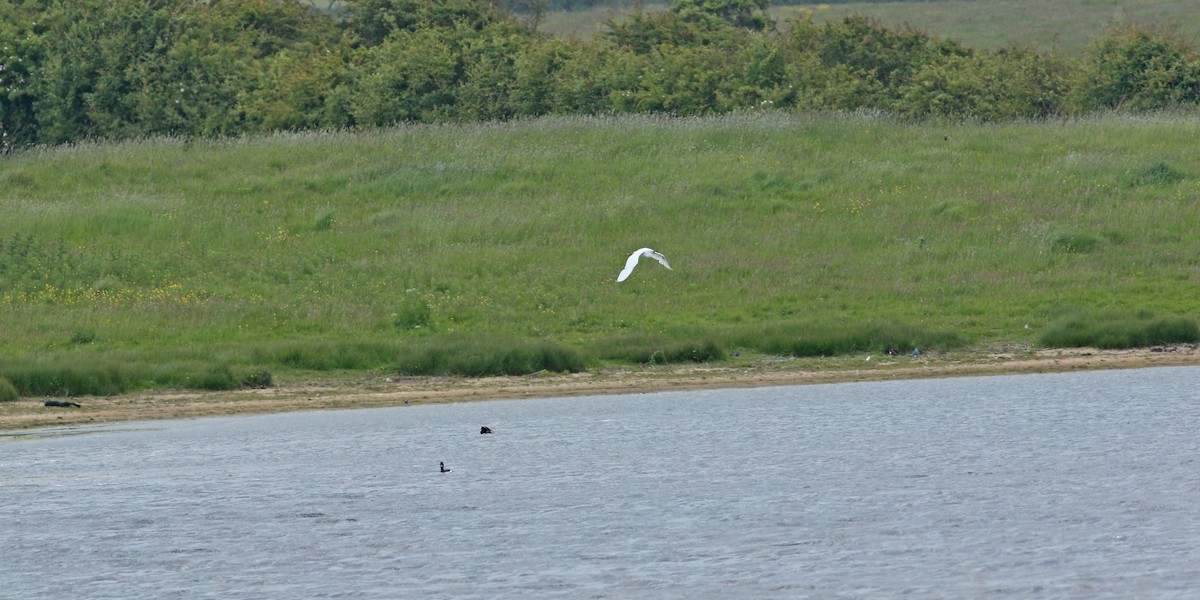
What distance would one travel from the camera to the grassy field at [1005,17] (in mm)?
80125

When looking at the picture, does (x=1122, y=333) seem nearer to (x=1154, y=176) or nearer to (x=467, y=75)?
(x=1154, y=176)

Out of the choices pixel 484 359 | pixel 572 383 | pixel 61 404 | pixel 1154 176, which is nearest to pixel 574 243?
pixel 484 359

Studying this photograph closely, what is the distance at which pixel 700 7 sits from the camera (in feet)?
208

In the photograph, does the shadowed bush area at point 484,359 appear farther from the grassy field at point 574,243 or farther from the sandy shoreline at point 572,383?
the sandy shoreline at point 572,383

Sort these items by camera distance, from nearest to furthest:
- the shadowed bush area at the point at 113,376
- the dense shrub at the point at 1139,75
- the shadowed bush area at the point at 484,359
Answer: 1. the shadowed bush area at the point at 113,376
2. the shadowed bush area at the point at 484,359
3. the dense shrub at the point at 1139,75

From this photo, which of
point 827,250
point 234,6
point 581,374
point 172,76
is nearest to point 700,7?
point 234,6

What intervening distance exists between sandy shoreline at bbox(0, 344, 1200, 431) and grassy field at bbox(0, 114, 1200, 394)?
49cm

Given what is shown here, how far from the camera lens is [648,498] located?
1989 cm

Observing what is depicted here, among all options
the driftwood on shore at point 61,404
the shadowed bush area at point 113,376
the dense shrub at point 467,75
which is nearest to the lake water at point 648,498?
the driftwood on shore at point 61,404

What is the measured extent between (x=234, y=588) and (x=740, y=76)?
105 feet

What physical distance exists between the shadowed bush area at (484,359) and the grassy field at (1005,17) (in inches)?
2053

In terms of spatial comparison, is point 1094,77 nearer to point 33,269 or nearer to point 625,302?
point 625,302

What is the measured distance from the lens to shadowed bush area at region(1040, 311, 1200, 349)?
2745 centimetres

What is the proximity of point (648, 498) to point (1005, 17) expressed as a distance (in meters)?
74.4
